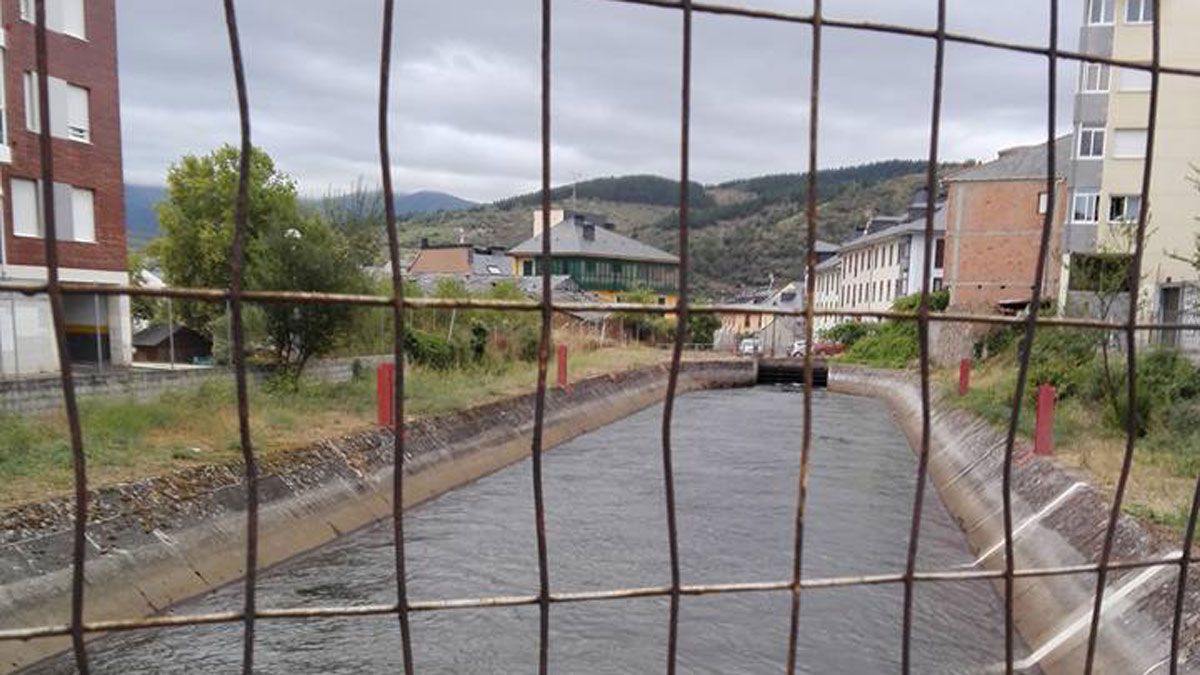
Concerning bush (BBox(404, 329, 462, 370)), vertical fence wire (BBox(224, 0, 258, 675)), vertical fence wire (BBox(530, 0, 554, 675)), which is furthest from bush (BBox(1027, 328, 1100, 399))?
vertical fence wire (BBox(224, 0, 258, 675))

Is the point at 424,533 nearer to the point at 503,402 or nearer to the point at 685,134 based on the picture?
the point at 503,402

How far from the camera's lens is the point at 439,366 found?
1736cm

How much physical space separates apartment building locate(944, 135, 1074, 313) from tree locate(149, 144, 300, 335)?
24148 millimetres

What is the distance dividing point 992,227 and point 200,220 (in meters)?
27.3

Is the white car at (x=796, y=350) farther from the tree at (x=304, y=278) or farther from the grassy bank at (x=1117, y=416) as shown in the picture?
the tree at (x=304, y=278)

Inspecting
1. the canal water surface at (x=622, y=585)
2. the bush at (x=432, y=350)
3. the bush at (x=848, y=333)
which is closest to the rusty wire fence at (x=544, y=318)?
the canal water surface at (x=622, y=585)

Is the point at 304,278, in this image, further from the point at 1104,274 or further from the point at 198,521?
the point at 1104,274

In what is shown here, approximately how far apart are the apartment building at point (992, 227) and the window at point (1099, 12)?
7098 millimetres

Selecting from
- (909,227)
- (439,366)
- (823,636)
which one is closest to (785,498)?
(823,636)

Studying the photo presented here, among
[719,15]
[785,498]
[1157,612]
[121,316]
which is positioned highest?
[719,15]

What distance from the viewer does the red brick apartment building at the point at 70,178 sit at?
39.8ft

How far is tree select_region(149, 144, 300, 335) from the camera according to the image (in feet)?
66.7

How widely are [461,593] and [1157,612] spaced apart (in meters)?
5.77

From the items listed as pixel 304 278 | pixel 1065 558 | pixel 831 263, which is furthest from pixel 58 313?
pixel 831 263
